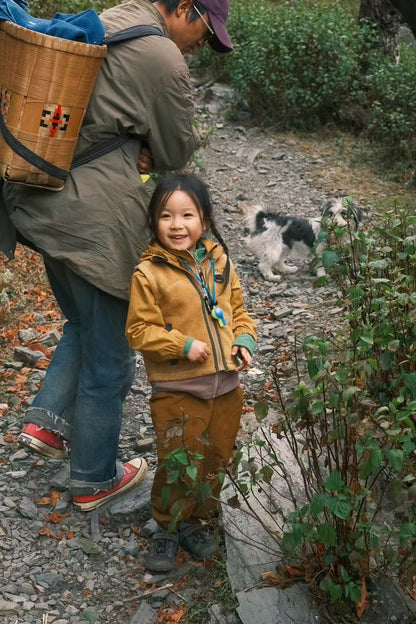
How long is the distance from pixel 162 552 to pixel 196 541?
0.15 m

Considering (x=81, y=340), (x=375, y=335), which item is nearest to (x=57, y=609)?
(x=81, y=340)

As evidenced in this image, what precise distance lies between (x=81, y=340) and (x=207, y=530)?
3.25ft

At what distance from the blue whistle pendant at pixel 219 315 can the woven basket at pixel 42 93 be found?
80cm

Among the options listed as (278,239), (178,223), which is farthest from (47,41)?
(278,239)

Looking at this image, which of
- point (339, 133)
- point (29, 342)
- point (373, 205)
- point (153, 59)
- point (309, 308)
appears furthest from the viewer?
point (339, 133)

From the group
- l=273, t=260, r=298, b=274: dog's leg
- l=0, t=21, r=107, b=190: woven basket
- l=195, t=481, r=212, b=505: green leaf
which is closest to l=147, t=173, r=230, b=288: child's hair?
l=0, t=21, r=107, b=190: woven basket

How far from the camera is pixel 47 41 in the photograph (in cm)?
318

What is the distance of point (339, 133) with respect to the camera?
443 inches

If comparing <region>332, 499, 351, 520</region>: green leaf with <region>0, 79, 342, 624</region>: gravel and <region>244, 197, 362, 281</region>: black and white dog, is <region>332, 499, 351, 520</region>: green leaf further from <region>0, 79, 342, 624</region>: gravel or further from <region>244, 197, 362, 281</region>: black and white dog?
<region>244, 197, 362, 281</region>: black and white dog

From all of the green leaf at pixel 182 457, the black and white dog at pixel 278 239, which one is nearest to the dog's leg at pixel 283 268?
the black and white dog at pixel 278 239

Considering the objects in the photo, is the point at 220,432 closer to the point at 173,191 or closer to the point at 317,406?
the point at 317,406

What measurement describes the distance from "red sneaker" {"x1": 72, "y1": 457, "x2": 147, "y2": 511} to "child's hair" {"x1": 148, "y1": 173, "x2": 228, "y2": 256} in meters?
1.25

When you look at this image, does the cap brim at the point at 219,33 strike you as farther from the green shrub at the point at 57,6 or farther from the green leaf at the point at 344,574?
the green shrub at the point at 57,6

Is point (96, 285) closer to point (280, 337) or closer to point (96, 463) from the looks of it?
point (96, 463)
